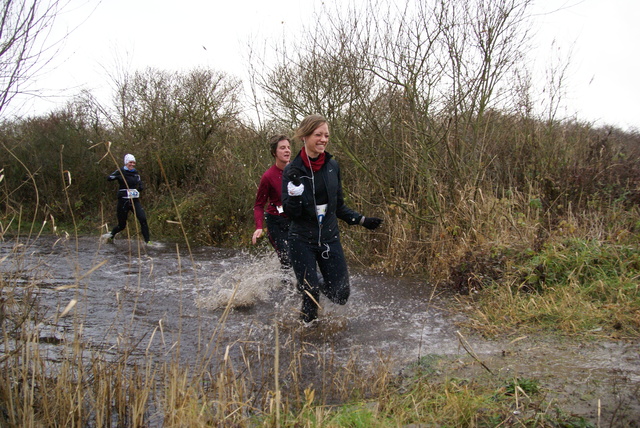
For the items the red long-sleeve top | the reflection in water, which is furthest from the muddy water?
the red long-sleeve top

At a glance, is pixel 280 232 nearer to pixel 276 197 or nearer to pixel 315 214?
pixel 276 197

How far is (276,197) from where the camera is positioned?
6746 millimetres

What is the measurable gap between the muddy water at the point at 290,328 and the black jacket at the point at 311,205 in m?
0.91

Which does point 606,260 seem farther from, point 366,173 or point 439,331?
point 366,173

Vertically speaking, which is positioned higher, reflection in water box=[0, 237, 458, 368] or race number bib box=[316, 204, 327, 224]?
race number bib box=[316, 204, 327, 224]

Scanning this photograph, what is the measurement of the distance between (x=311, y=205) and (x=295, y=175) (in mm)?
308

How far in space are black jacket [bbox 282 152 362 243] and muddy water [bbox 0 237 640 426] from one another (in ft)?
2.97

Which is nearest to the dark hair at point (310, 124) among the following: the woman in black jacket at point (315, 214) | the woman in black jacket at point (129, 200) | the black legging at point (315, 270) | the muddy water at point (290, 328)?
the woman in black jacket at point (315, 214)

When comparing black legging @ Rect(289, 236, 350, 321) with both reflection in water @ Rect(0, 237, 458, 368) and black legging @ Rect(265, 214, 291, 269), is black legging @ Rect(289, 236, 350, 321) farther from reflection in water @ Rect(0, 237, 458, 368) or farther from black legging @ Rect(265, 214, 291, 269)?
black legging @ Rect(265, 214, 291, 269)

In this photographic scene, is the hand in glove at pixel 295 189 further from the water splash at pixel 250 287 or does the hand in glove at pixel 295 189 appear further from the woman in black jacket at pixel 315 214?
the water splash at pixel 250 287

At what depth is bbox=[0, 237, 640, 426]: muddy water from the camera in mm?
3613

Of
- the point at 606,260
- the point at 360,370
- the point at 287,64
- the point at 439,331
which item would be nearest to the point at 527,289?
the point at 606,260

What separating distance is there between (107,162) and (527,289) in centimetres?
1582

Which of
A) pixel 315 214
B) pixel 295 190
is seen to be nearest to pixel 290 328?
pixel 315 214
